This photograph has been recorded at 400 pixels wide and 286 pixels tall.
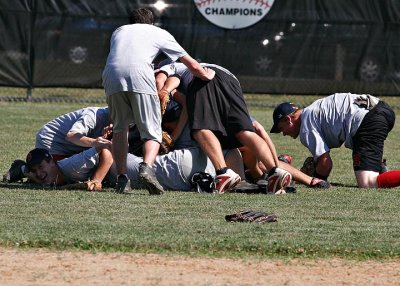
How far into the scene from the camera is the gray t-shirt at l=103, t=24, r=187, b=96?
920 cm

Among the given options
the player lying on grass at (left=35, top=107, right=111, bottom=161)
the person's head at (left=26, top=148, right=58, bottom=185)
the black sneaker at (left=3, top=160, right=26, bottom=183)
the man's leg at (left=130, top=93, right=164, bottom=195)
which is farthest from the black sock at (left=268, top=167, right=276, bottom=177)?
the black sneaker at (left=3, top=160, right=26, bottom=183)

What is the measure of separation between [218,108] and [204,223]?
2177 mm

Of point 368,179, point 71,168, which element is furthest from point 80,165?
point 368,179

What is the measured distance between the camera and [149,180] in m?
8.97

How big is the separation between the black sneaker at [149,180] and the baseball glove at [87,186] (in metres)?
0.56

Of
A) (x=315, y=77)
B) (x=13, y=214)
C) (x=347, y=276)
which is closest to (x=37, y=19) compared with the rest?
(x=315, y=77)

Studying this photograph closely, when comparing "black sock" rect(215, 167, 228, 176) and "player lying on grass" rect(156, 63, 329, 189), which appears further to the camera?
"player lying on grass" rect(156, 63, 329, 189)

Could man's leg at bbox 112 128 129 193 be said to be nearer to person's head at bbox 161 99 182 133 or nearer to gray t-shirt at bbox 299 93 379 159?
person's head at bbox 161 99 182 133

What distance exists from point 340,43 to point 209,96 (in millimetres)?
10388

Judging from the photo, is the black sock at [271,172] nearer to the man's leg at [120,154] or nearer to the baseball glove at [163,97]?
the baseball glove at [163,97]

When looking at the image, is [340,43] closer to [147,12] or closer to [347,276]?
[147,12]

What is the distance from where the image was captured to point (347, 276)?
243 inches

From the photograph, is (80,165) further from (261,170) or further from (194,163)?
(261,170)

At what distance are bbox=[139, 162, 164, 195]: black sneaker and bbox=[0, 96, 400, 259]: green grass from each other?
0.33ft
